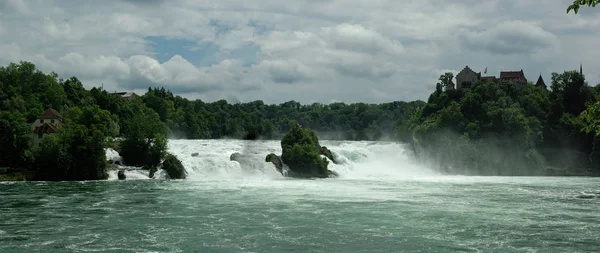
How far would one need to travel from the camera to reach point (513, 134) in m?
57.5

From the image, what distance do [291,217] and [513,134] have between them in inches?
1686

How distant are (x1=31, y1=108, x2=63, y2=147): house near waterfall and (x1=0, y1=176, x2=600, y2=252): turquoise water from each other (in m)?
11.3

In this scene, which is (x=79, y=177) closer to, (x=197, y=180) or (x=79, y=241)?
(x=197, y=180)

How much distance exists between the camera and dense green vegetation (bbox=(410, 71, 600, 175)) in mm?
56188

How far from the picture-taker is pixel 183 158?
43.5 meters

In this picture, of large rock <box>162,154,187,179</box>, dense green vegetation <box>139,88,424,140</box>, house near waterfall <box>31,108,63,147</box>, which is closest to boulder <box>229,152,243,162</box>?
large rock <box>162,154,187,179</box>

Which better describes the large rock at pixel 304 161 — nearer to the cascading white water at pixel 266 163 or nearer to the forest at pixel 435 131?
the cascading white water at pixel 266 163

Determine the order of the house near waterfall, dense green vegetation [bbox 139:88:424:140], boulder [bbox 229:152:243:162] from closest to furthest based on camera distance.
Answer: boulder [bbox 229:152:243:162]
the house near waterfall
dense green vegetation [bbox 139:88:424:140]

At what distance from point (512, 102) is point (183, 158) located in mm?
42764

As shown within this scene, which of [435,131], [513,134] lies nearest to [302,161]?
[435,131]

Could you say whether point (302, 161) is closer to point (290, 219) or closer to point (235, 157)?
point (235, 157)

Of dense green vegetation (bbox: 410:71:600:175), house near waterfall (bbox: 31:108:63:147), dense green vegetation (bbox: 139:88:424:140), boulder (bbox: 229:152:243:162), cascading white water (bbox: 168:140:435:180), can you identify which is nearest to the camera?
cascading white water (bbox: 168:140:435:180)

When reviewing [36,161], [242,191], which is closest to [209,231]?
[242,191]

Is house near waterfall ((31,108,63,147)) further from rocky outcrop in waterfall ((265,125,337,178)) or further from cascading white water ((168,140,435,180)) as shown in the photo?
rocky outcrop in waterfall ((265,125,337,178))
